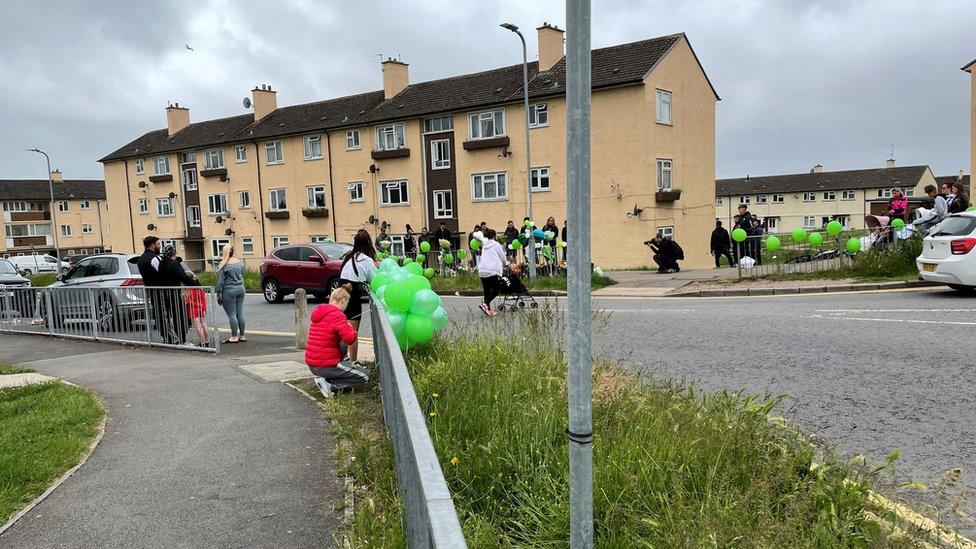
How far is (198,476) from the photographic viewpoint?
500 centimetres

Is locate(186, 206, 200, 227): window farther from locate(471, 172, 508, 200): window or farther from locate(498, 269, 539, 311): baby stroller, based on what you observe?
locate(498, 269, 539, 311): baby stroller

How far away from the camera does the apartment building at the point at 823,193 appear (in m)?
78.5

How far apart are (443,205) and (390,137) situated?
16.7 feet

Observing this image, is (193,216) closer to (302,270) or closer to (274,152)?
(274,152)

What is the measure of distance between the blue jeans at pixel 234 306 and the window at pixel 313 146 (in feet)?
99.5

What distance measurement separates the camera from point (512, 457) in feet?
13.7

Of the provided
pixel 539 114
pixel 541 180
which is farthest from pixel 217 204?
pixel 539 114

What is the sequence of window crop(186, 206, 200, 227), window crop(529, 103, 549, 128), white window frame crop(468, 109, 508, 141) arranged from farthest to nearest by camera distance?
window crop(186, 206, 200, 227), white window frame crop(468, 109, 508, 141), window crop(529, 103, 549, 128)

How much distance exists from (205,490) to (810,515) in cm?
376

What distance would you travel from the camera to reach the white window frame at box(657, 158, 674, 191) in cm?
2988

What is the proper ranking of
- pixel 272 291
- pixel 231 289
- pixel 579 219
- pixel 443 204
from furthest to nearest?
pixel 443 204, pixel 272 291, pixel 231 289, pixel 579 219

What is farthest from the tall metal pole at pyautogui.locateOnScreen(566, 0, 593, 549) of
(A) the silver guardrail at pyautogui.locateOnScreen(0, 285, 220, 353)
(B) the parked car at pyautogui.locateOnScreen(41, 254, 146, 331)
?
(B) the parked car at pyautogui.locateOnScreen(41, 254, 146, 331)

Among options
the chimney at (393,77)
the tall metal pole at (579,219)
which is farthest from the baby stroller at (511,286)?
the chimney at (393,77)

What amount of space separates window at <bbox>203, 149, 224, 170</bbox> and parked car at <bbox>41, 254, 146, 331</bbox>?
108ft
